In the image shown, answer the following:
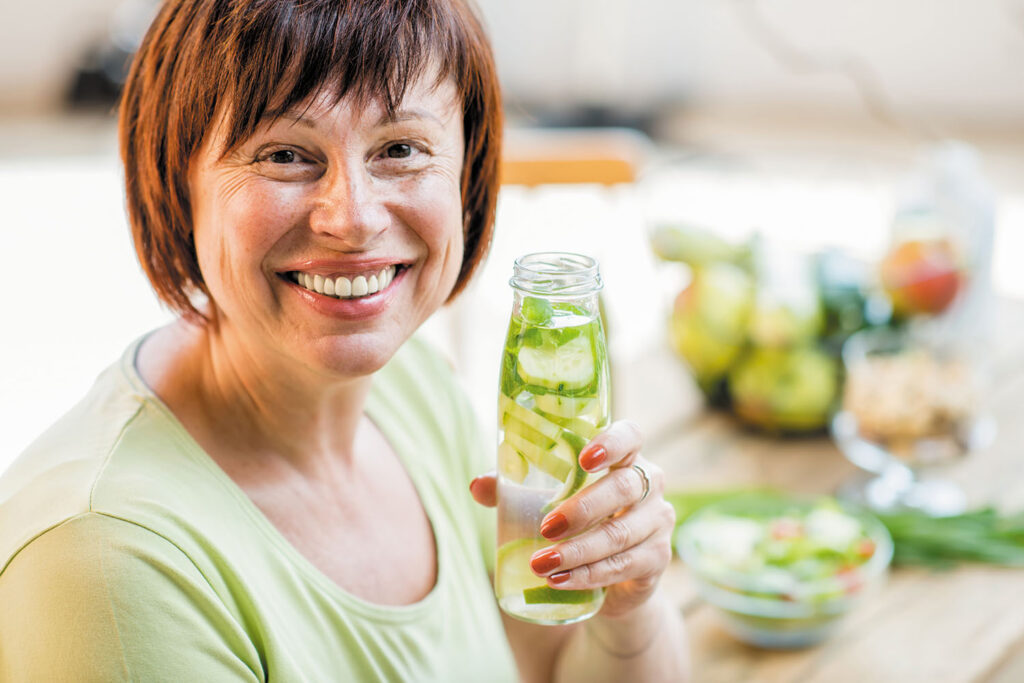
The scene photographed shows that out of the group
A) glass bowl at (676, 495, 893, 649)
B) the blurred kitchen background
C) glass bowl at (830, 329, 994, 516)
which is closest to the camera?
glass bowl at (676, 495, 893, 649)

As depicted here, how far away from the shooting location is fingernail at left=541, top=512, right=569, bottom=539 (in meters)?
0.96

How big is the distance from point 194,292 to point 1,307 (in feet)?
10.8

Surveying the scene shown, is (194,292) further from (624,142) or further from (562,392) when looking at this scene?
(624,142)

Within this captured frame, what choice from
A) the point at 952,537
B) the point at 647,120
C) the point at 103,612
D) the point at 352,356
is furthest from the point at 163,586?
the point at 647,120

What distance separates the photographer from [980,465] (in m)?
1.87

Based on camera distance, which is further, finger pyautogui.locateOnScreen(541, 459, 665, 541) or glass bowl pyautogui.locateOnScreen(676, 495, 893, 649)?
glass bowl pyautogui.locateOnScreen(676, 495, 893, 649)

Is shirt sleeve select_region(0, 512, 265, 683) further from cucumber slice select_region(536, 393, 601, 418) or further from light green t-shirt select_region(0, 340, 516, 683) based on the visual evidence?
cucumber slice select_region(536, 393, 601, 418)

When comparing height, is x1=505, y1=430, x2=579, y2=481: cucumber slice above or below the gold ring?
above

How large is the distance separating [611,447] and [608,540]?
0.10 metres

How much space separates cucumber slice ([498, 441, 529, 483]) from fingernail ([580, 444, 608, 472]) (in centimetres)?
5

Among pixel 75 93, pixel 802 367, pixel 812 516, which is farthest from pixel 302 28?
pixel 75 93

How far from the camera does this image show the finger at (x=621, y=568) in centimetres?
98

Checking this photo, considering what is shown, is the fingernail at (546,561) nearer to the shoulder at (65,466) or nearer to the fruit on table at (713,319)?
the shoulder at (65,466)

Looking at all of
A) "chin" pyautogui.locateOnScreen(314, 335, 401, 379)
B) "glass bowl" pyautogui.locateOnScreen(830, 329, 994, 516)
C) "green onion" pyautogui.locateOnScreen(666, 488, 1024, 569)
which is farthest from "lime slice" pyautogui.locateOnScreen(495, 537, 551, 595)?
"glass bowl" pyautogui.locateOnScreen(830, 329, 994, 516)
